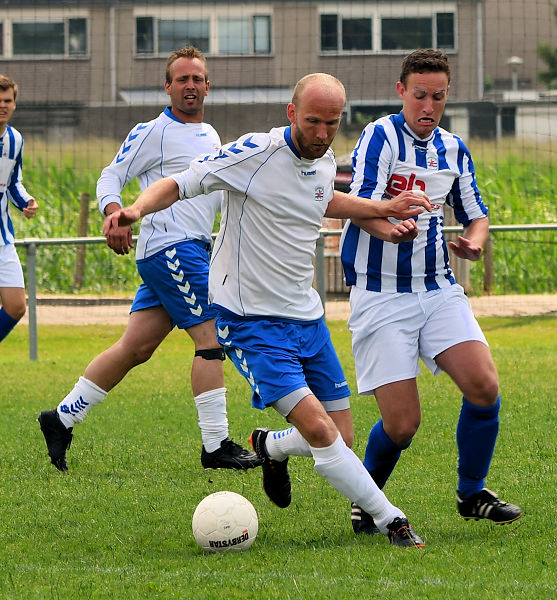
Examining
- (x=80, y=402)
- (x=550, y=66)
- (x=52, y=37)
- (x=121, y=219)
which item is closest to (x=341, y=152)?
(x=52, y=37)

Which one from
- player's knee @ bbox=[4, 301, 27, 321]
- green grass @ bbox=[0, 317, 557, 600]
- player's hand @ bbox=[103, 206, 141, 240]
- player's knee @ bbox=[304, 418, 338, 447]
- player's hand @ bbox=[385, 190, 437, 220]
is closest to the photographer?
green grass @ bbox=[0, 317, 557, 600]

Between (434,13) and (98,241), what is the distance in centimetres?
1145

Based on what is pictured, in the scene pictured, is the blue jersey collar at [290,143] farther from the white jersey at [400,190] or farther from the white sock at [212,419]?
the white sock at [212,419]

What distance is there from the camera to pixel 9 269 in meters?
9.39

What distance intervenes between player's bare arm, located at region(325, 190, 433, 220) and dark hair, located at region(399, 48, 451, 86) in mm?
621

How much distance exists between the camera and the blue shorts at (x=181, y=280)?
7.12 meters

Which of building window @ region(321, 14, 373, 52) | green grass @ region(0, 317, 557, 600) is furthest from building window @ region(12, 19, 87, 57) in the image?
green grass @ region(0, 317, 557, 600)

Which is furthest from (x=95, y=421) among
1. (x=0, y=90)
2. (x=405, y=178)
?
(x=405, y=178)

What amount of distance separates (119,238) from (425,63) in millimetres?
1733

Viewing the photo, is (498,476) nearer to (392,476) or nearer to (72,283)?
(392,476)

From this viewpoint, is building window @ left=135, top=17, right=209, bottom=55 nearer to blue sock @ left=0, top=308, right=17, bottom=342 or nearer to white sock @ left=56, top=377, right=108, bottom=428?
blue sock @ left=0, top=308, right=17, bottom=342

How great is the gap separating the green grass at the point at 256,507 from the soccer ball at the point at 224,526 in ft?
0.20

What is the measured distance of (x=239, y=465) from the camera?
7.00 meters

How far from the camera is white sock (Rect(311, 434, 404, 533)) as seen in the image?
503 centimetres
